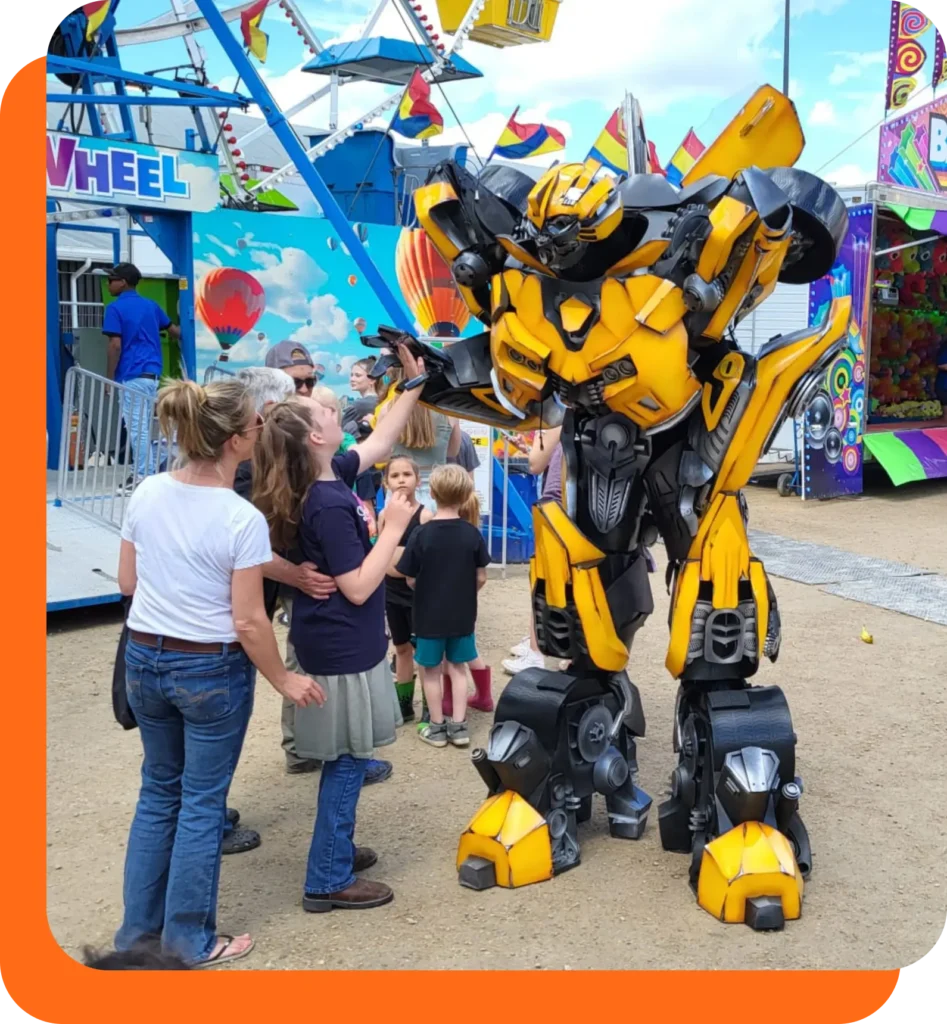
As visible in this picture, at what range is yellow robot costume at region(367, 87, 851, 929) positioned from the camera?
9.67ft

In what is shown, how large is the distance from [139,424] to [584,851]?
3.90 meters

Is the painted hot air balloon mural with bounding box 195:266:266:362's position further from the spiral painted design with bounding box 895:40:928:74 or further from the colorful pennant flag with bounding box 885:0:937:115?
the spiral painted design with bounding box 895:40:928:74

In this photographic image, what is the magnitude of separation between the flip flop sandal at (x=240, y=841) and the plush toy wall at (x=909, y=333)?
9.41m

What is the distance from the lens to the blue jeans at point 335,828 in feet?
9.67

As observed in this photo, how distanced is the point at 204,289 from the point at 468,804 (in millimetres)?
6076

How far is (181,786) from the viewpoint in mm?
2719

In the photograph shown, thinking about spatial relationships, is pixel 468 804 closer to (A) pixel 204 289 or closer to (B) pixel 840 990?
(B) pixel 840 990

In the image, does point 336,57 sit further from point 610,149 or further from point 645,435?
point 645,435

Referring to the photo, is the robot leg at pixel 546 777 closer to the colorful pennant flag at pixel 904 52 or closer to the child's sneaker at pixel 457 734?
the child's sneaker at pixel 457 734

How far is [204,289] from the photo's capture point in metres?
8.68

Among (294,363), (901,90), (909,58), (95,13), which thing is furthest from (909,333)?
(294,363)

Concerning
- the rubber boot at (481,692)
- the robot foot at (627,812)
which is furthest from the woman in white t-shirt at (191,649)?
the rubber boot at (481,692)

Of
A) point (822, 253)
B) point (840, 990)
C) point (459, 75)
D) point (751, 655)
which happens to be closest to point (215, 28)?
point (459, 75)

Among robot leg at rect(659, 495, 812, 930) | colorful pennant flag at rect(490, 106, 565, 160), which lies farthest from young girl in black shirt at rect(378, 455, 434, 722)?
colorful pennant flag at rect(490, 106, 565, 160)
